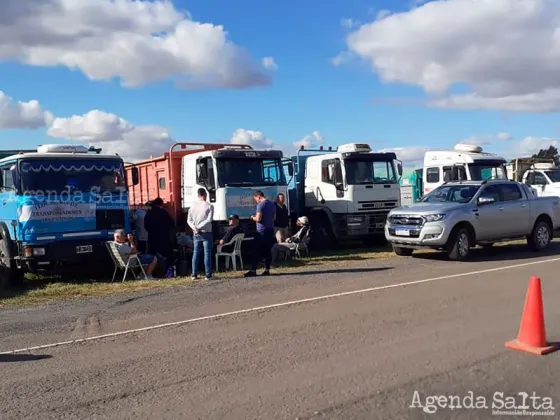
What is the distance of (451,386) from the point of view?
511 cm

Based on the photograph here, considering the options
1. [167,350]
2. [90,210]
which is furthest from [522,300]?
[90,210]

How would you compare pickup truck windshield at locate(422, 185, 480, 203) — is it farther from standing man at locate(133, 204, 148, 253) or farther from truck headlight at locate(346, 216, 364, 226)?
standing man at locate(133, 204, 148, 253)

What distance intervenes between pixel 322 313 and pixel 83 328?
3.14 meters

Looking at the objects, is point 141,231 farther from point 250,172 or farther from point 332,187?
point 332,187

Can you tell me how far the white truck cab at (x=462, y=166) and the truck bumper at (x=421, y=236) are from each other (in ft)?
19.0

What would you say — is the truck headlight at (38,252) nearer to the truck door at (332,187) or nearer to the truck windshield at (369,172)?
the truck door at (332,187)

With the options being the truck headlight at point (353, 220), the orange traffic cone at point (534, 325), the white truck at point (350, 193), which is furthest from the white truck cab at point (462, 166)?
the orange traffic cone at point (534, 325)

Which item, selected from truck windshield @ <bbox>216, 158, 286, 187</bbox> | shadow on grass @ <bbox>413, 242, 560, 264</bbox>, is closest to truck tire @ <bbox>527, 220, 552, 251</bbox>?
shadow on grass @ <bbox>413, 242, 560, 264</bbox>

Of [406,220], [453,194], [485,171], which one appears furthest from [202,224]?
[485,171]

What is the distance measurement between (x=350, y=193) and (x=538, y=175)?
10.6m

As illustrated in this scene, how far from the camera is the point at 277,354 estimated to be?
6.19 m

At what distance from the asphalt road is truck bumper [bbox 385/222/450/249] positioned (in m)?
3.12

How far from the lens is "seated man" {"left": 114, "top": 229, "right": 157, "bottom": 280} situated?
11992 millimetres

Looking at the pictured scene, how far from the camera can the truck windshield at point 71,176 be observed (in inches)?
466
